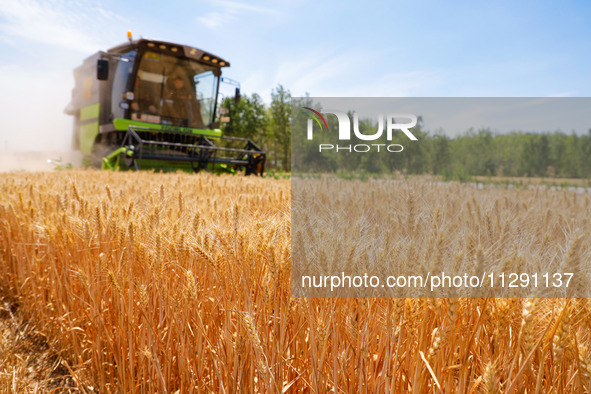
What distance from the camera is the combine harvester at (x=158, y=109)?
857cm

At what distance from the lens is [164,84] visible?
30.2 feet

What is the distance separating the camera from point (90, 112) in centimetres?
1055

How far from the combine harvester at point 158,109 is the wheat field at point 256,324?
639 centimetres

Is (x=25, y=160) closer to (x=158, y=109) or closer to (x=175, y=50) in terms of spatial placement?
(x=158, y=109)

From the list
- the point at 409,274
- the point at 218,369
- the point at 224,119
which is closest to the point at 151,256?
the point at 218,369

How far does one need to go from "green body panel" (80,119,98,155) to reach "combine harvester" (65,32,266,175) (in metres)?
0.03

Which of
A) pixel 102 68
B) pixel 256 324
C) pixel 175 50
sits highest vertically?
pixel 175 50

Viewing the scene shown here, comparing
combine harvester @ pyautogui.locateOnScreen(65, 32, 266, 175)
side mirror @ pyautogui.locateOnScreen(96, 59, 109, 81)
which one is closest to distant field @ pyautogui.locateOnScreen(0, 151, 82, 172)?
combine harvester @ pyautogui.locateOnScreen(65, 32, 266, 175)

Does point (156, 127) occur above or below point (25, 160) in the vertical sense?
above

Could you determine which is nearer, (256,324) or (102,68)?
(256,324)

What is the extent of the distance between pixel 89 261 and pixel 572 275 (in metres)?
1.78

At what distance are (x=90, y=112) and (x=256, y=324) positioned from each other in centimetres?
1120

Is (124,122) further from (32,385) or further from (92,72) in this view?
(32,385)

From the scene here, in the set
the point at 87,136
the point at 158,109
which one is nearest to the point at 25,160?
the point at 87,136
